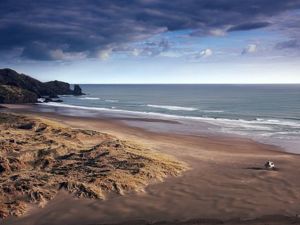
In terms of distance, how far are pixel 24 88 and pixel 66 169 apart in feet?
418

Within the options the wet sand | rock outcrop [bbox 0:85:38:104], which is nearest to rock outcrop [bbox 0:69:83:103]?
rock outcrop [bbox 0:85:38:104]

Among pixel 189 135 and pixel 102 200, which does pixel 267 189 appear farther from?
pixel 189 135

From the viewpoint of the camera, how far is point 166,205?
21.2m

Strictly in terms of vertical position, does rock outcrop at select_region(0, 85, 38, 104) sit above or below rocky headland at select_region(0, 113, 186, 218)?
above

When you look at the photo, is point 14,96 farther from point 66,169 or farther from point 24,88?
point 66,169

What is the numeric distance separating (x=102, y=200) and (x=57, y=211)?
2.76 metres

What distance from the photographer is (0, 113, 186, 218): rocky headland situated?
22.0 metres

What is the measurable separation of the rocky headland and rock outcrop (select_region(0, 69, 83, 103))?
82.3 metres

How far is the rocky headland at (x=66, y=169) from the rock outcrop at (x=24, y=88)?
270ft

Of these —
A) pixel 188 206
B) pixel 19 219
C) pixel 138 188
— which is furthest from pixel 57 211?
pixel 188 206

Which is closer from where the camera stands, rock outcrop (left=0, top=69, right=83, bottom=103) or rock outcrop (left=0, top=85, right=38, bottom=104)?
rock outcrop (left=0, top=85, right=38, bottom=104)

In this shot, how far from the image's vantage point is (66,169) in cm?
2633

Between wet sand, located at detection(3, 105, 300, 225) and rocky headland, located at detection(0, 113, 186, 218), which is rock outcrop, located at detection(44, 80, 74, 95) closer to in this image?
rocky headland, located at detection(0, 113, 186, 218)

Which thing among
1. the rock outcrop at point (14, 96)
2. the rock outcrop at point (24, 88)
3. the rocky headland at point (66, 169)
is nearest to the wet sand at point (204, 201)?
the rocky headland at point (66, 169)
